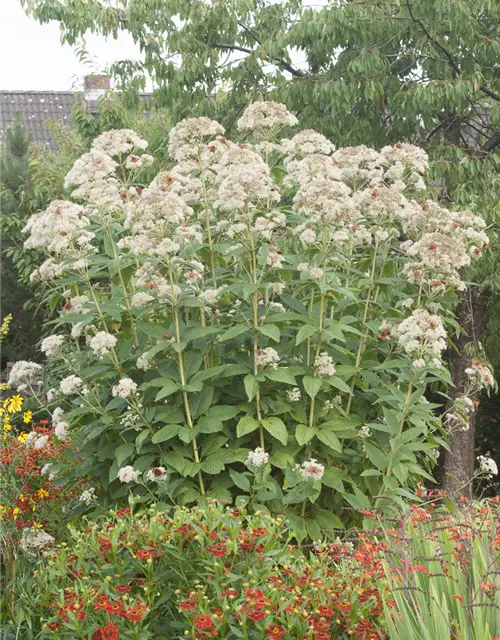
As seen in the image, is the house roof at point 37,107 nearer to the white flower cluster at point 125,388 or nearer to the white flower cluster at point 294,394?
the white flower cluster at point 294,394

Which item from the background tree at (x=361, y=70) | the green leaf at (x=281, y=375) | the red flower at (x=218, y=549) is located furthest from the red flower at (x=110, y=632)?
the background tree at (x=361, y=70)

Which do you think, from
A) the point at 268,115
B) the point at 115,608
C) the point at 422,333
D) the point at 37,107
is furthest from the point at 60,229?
the point at 37,107

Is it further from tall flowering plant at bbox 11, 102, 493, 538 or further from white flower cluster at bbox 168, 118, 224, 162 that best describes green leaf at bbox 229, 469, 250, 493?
white flower cluster at bbox 168, 118, 224, 162

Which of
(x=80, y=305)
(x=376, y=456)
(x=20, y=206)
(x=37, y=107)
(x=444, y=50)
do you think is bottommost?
(x=376, y=456)

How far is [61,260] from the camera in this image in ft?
18.2

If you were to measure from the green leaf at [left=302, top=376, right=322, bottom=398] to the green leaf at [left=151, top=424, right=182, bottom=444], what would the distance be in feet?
2.35

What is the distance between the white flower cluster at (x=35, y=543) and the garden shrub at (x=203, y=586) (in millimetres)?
1198

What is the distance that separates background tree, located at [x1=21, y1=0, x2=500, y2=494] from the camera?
8211 millimetres

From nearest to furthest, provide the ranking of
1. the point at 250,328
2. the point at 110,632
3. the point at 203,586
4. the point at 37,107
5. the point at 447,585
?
1. the point at 447,585
2. the point at 110,632
3. the point at 203,586
4. the point at 250,328
5. the point at 37,107

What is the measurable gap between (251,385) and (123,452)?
0.82 m

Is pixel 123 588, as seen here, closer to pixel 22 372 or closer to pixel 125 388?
pixel 125 388

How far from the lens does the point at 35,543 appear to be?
17.6 ft

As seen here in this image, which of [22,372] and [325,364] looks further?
[22,372]

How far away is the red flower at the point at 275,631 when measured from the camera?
3402mm
